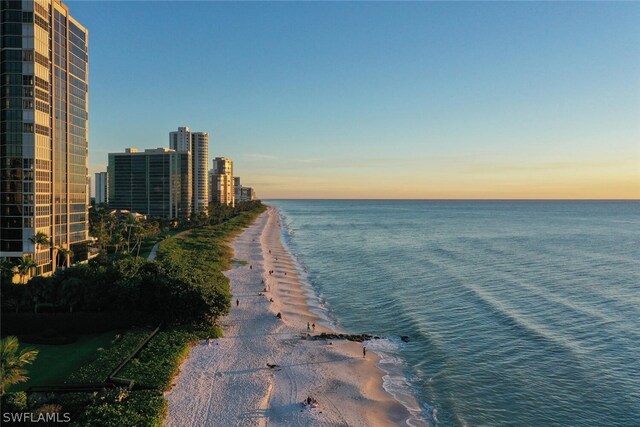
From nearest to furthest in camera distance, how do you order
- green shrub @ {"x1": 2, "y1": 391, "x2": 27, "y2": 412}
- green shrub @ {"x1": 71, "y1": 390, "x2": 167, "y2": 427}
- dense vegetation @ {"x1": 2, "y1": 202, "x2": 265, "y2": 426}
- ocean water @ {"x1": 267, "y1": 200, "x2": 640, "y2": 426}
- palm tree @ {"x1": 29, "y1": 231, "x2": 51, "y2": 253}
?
green shrub @ {"x1": 71, "y1": 390, "x2": 167, "y2": 427}
green shrub @ {"x1": 2, "y1": 391, "x2": 27, "y2": 412}
ocean water @ {"x1": 267, "y1": 200, "x2": 640, "y2": 426}
dense vegetation @ {"x1": 2, "y1": 202, "x2": 265, "y2": 426}
palm tree @ {"x1": 29, "y1": 231, "x2": 51, "y2": 253}

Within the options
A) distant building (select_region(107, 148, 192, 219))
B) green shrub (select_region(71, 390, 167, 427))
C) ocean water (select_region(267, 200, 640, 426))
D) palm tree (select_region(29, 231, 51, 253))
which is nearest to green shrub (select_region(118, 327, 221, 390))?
green shrub (select_region(71, 390, 167, 427))

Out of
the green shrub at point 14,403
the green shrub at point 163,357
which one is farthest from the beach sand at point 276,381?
the green shrub at point 14,403

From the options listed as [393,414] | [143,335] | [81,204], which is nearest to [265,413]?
[393,414]

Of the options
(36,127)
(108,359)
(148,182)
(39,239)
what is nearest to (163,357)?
(108,359)

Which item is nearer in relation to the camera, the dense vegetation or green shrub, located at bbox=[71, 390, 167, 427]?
green shrub, located at bbox=[71, 390, 167, 427]

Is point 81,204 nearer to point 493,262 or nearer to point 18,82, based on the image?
point 18,82

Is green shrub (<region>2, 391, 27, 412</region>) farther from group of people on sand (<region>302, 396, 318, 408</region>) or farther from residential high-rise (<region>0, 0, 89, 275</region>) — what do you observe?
residential high-rise (<region>0, 0, 89, 275</region>)
